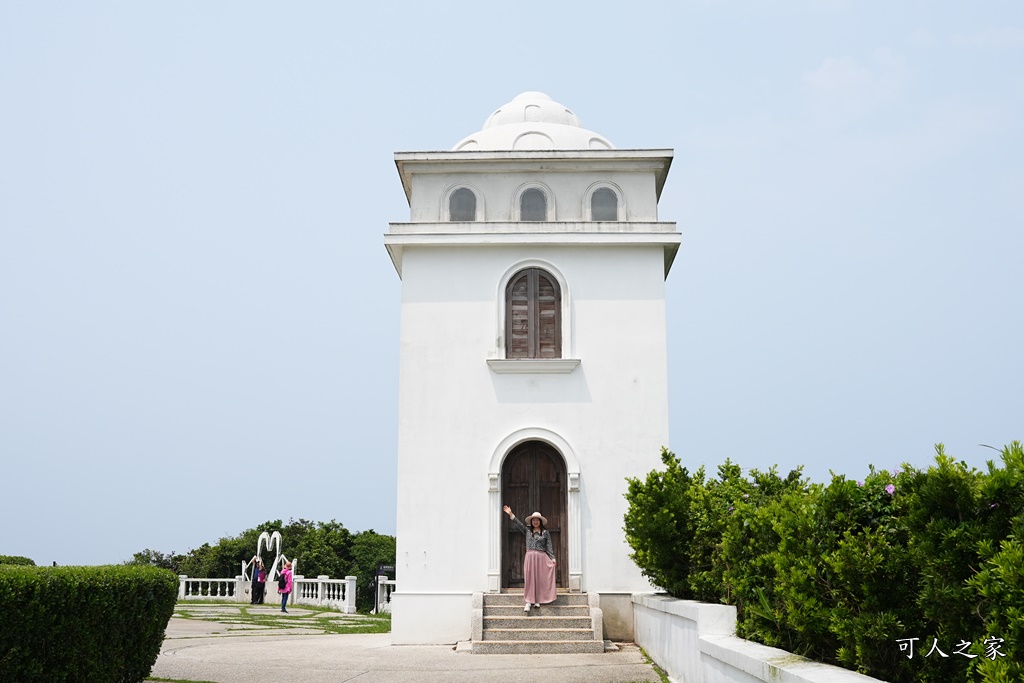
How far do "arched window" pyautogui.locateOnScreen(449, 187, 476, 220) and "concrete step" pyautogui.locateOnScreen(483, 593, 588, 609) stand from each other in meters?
6.34

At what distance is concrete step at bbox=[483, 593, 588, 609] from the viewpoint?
1458 centimetres

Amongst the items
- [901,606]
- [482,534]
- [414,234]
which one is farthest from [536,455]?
[901,606]

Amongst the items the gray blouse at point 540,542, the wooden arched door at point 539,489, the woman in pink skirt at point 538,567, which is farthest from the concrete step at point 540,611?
the wooden arched door at point 539,489

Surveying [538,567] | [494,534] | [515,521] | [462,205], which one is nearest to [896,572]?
[538,567]

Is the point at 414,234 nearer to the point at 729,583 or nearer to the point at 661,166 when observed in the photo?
the point at 661,166

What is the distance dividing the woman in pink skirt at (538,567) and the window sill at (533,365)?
2.54m

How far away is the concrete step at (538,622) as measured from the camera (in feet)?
45.6

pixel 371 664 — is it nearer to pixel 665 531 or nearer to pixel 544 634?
pixel 544 634

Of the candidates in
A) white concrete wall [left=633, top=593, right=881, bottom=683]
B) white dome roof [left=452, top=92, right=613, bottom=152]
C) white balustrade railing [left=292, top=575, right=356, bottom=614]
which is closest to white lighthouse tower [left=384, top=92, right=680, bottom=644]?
white dome roof [left=452, top=92, right=613, bottom=152]

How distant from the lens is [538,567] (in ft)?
46.4

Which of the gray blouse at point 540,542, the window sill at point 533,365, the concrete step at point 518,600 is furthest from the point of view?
the window sill at point 533,365

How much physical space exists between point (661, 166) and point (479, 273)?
12.1 ft

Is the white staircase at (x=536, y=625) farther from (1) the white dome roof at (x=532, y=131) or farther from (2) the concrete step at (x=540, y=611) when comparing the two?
(1) the white dome roof at (x=532, y=131)

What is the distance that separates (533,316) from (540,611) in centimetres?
480
